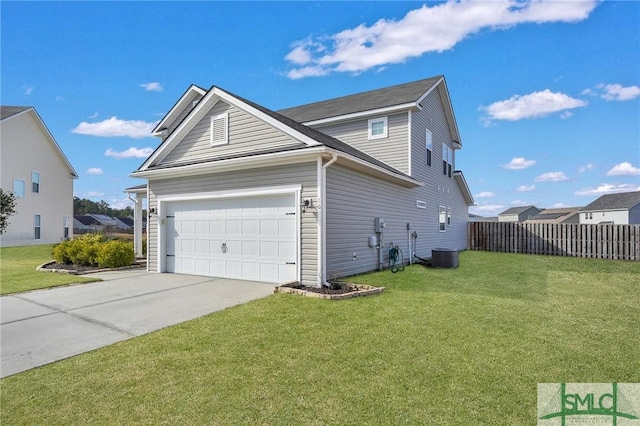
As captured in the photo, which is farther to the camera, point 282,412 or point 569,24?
point 569,24

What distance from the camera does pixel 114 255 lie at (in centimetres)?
1120

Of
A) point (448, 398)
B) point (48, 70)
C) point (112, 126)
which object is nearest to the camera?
point (448, 398)

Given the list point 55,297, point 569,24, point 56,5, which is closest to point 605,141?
point 569,24

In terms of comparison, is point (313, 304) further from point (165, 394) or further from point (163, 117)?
point (163, 117)

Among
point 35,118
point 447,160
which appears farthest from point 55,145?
point 447,160

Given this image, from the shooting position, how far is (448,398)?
2.85 m

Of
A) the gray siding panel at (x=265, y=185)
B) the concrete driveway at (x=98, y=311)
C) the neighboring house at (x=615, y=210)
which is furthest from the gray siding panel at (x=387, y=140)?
the neighboring house at (x=615, y=210)

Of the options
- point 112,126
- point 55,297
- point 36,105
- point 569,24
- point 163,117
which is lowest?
point 55,297

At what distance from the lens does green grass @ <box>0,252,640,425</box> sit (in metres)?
2.67

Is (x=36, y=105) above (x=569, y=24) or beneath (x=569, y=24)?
above

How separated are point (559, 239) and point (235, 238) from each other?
16346 mm

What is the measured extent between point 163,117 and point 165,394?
16.2 metres

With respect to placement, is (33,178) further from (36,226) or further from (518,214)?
(518,214)

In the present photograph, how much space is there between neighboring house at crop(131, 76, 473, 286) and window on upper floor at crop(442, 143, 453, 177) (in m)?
3.81
